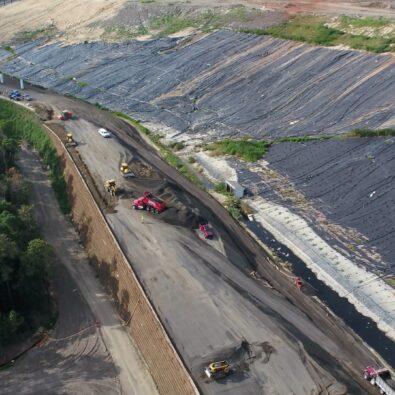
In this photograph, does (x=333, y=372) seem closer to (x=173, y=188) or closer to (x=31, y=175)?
(x=173, y=188)

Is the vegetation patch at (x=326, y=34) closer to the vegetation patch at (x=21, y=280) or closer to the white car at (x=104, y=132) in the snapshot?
the white car at (x=104, y=132)

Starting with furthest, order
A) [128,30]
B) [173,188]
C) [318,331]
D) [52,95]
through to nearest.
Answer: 1. [128,30]
2. [52,95]
3. [173,188]
4. [318,331]

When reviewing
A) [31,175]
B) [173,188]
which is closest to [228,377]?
[173,188]

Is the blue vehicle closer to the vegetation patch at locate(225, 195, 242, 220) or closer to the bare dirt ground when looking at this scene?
the bare dirt ground

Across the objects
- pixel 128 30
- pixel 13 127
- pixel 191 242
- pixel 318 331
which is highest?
pixel 128 30

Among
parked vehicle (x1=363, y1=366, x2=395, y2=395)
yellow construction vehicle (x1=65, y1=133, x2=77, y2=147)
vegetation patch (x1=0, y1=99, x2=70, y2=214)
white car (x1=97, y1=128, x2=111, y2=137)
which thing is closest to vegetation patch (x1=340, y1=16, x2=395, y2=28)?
white car (x1=97, y1=128, x2=111, y2=137)

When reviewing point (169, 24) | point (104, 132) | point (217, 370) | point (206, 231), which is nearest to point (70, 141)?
point (104, 132)

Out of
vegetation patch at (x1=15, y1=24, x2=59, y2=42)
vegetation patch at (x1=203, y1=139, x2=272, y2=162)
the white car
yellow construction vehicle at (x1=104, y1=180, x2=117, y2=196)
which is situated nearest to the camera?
yellow construction vehicle at (x1=104, y1=180, x2=117, y2=196)
